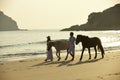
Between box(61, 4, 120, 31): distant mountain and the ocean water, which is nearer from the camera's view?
box(61, 4, 120, 31): distant mountain

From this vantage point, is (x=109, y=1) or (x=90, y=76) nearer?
(x=90, y=76)

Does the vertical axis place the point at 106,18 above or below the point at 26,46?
above

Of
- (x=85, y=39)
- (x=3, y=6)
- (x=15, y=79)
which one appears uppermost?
(x=3, y=6)

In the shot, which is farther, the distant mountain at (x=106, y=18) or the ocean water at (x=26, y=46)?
the ocean water at (x=26, y=46)

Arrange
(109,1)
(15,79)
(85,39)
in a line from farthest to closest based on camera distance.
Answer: (85,39) < (109,1) < (15,79)

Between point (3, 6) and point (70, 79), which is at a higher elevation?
point (3, 6)

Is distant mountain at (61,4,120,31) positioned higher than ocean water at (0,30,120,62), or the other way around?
distant mountain at (61,4,120,31)

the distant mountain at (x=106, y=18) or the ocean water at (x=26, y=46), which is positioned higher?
the distant mountain at (x=106, y=18)

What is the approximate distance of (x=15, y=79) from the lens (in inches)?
169

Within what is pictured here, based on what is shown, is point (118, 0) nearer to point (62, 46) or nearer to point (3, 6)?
point (3, 6)

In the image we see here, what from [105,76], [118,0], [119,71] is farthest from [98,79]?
[118,0]

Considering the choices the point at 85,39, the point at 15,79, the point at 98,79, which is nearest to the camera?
the point at 98,79

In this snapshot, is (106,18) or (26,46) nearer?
(26,46)

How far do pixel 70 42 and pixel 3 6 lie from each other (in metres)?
3.03
